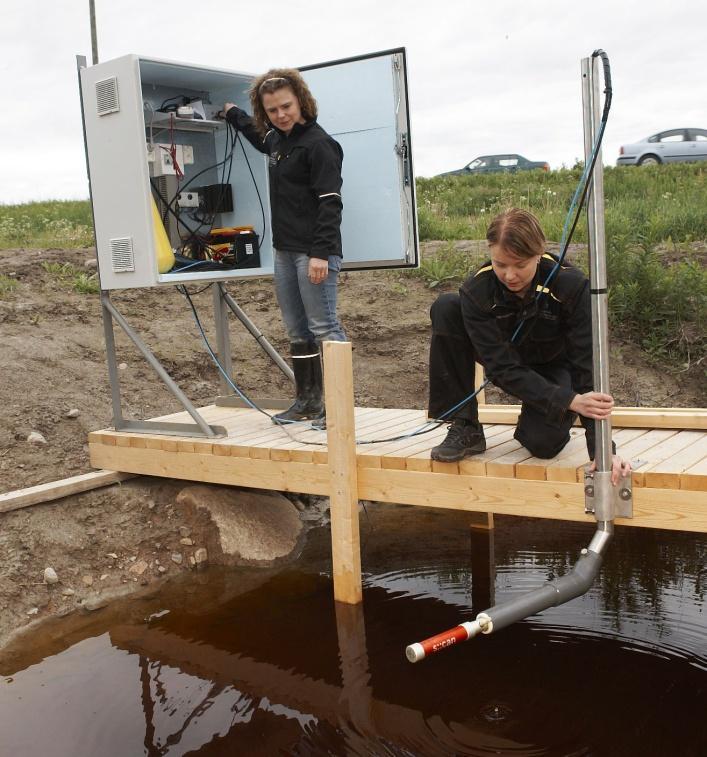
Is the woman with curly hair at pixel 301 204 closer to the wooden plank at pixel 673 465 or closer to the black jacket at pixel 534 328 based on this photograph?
the black jacket at pixel 534 328

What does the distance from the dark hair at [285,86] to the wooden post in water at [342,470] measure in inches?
61.5

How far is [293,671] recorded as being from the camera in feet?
12.8

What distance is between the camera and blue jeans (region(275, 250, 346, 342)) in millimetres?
5094

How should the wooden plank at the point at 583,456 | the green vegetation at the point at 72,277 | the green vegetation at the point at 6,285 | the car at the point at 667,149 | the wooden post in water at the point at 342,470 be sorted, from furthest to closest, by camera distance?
the car at the point at 667,149 < the green vegetation at the point at 72,277 < the green vegetation at the point at 6,285 < the wooden post in water at the point at 342,470 < the wooden plank at the point at 583,456

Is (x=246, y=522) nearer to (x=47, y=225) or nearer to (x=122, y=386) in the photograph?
(x=122, y=386)

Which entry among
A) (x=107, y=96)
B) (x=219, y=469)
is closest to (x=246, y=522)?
(x=219, y=469)

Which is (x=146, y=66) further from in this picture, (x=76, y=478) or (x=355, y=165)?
(x=76, y=478)

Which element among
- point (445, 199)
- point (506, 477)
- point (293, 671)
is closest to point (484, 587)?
point (506, 477)

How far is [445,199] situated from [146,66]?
9349 millimetres

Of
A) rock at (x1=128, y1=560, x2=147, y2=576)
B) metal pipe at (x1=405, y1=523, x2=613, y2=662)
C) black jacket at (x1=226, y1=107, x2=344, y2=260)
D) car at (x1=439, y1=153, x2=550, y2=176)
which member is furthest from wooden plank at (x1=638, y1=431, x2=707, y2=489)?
car at (x1=439, y1=153, x2=550, y2=176)

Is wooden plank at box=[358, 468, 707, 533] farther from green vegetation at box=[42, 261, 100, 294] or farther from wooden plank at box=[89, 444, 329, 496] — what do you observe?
green vegetation at box=[42, 261, 100, 294]

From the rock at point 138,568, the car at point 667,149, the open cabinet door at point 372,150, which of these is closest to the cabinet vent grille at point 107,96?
the open cabinet door at point 372,150

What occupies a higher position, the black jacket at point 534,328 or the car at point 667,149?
the car at point 667,149

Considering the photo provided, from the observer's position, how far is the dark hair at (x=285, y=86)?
15.9 feet
